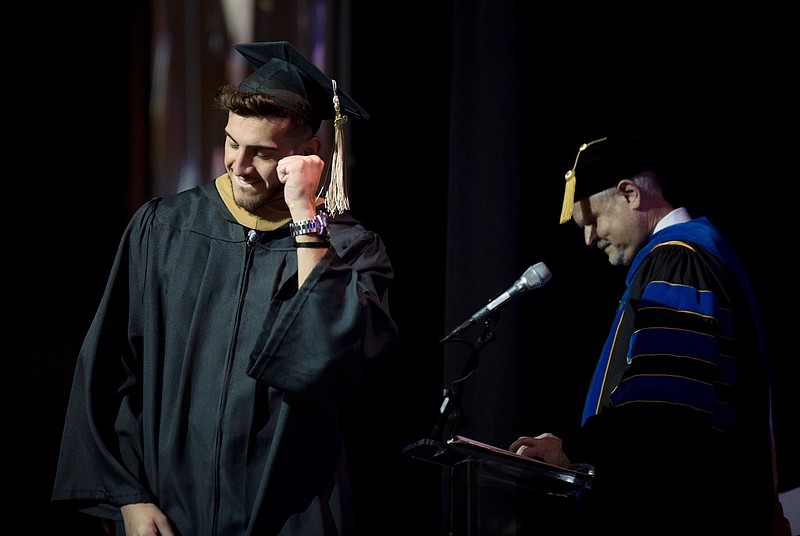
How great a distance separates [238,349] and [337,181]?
0.46m

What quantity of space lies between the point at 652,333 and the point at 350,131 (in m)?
Answer: 1.43

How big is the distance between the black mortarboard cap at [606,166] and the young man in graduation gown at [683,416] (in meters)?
0.38

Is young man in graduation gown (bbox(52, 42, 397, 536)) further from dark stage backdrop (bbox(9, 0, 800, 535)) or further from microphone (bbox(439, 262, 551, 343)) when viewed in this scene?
dark stage backdrop (bbox(9, 0, 800, 535))

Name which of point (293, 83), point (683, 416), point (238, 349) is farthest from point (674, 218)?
point (238, 349)

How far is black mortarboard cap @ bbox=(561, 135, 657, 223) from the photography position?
2898mm

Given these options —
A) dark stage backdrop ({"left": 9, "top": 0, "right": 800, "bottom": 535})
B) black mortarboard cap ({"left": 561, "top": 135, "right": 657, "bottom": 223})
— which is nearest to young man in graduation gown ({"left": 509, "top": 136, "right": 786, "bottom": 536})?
black mortarboard cap ({"left": 561, "top": 135, "right": 657, "bottom": 223})

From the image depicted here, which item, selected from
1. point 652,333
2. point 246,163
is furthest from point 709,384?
point 246,163

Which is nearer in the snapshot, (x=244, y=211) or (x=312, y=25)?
(x=244, y=211)

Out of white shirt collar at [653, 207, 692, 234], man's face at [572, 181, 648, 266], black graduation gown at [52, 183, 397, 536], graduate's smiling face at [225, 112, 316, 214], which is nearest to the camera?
black graduation gown at [52, 183, 397, 536]

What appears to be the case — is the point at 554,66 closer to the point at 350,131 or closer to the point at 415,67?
the point at 415,67

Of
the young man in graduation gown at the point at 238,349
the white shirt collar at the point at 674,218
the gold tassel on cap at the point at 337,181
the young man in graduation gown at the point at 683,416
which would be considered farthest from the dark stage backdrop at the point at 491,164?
the gold tassel on cap at the point at 337,181

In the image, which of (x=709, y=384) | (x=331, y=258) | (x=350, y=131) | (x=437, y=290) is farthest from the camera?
(x=437, y=290)

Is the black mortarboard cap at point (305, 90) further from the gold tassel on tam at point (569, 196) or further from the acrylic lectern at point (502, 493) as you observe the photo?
the gold tassel on tam at point (569, 196)

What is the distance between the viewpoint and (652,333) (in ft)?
7.84
